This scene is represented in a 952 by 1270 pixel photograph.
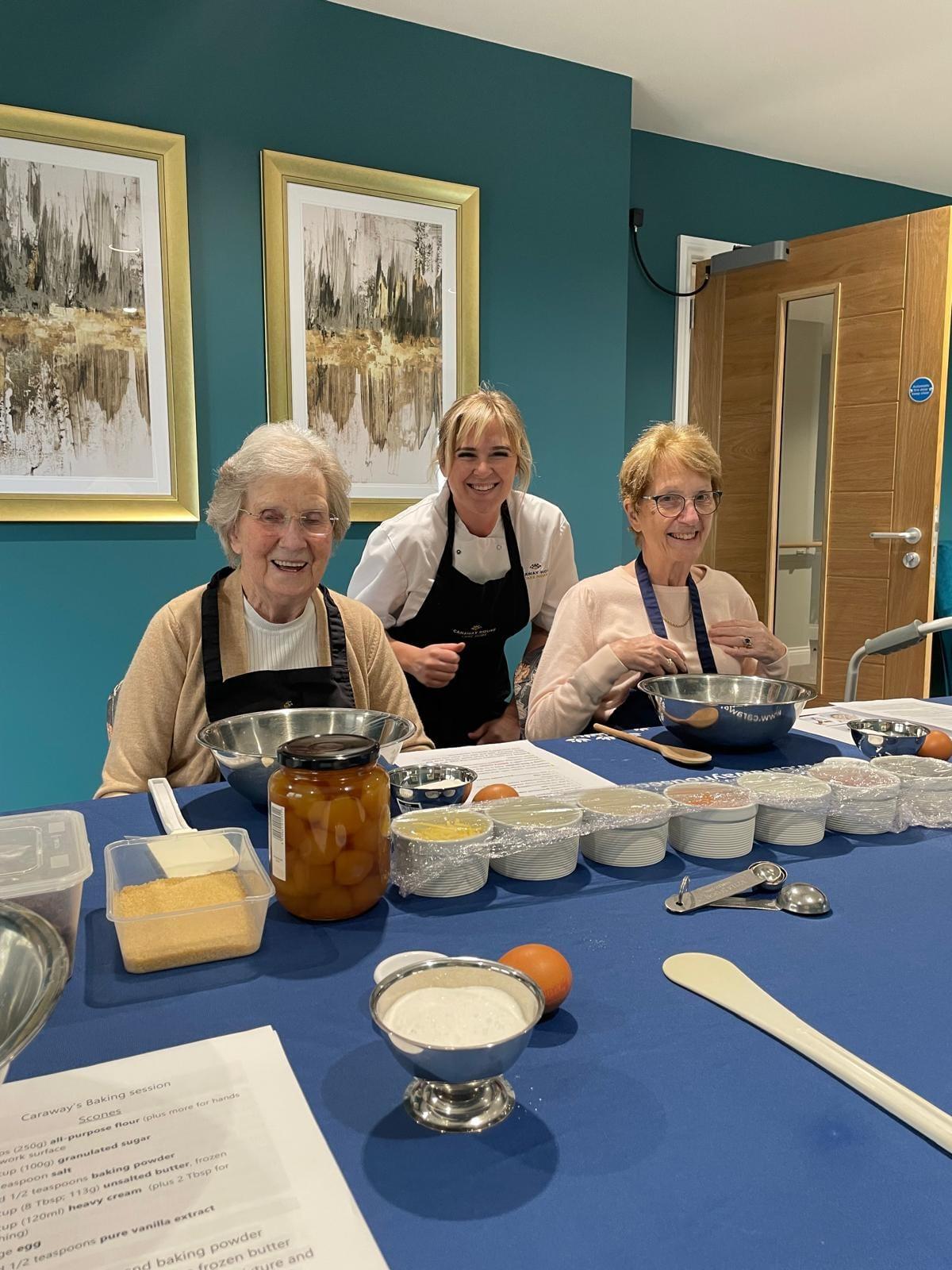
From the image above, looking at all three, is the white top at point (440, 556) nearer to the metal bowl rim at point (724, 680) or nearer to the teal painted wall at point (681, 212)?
the metal bowl rim at point (724, 680)

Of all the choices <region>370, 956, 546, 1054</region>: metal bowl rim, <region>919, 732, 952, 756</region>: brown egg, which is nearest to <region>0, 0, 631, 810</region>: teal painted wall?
<region>919, 732, 952, 756</region>: brown egg

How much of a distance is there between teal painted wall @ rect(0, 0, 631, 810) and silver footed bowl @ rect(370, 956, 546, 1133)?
2.66m

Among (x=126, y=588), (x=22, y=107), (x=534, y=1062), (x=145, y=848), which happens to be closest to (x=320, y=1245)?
(x=534, y=1062)

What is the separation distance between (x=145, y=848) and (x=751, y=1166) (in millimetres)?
749

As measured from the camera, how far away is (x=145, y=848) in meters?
1.09

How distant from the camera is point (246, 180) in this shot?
315 centimetres

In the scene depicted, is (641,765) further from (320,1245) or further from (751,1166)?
(320,1245)

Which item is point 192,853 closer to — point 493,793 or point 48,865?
point 48,865

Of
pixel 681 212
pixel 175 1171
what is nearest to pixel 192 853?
pixel 175 1171

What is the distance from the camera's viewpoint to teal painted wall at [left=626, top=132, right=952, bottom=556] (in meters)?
4.46

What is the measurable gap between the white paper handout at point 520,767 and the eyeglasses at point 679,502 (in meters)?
0.85

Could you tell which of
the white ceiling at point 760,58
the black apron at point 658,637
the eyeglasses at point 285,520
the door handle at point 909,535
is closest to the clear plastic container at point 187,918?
the eyeglasses at point 285,520

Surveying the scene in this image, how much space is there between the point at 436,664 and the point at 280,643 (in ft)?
2.01

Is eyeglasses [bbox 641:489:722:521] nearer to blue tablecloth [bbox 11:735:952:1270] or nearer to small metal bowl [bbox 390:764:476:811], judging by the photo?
small metal bowl [bbox 390:764:476:811]
